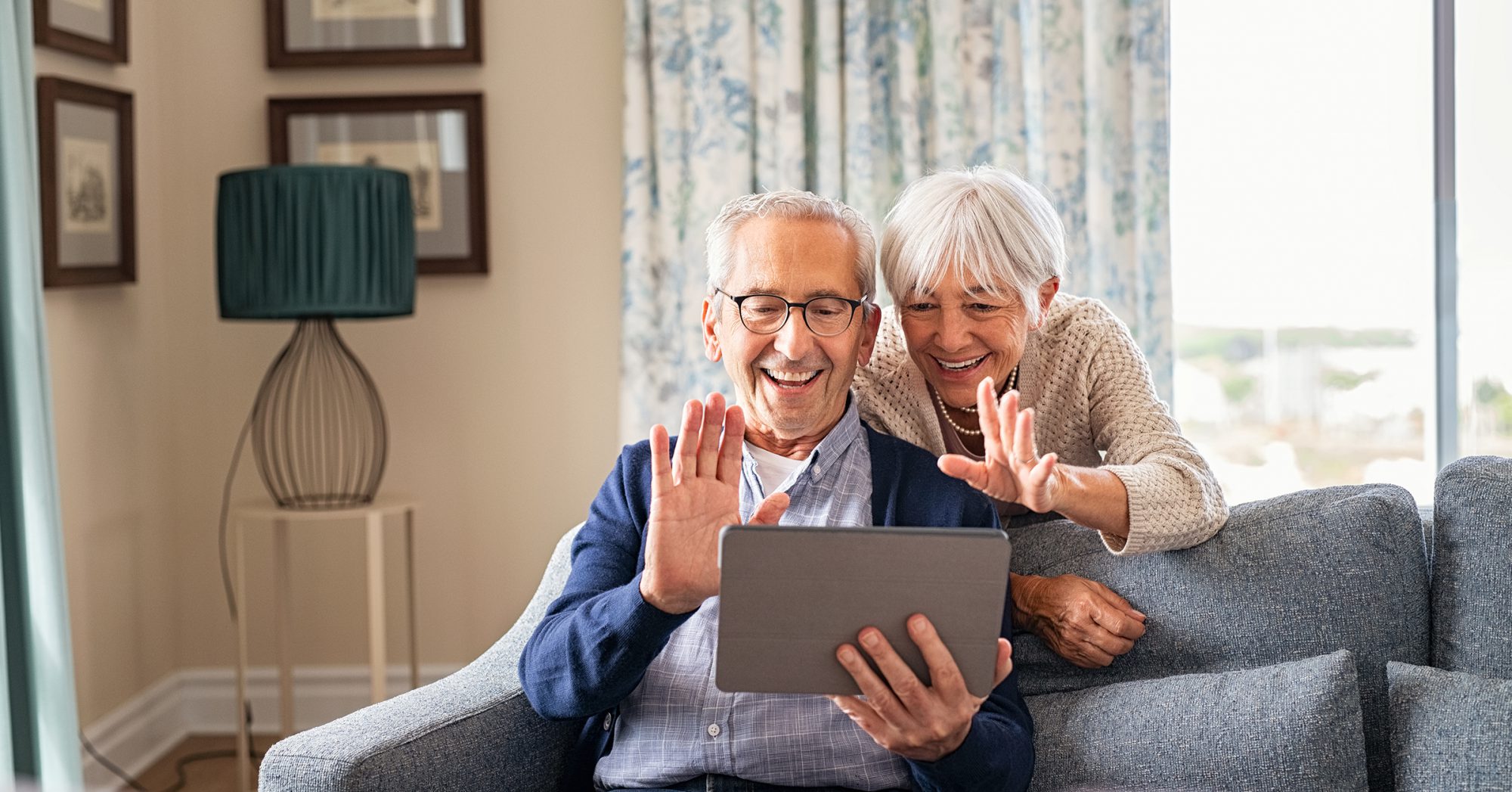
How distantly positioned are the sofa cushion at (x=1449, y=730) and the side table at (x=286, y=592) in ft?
6.94

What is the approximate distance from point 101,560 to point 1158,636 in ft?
8.06

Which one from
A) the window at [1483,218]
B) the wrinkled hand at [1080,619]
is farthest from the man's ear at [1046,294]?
the window at [1483,218]

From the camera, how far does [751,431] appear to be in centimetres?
170

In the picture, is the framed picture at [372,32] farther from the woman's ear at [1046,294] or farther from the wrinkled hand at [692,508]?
the wrinkled hand at [692,508]

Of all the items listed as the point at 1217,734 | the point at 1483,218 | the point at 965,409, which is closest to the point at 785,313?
the point at 965,409

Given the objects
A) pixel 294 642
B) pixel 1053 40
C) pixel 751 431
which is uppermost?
pixel 1053 40

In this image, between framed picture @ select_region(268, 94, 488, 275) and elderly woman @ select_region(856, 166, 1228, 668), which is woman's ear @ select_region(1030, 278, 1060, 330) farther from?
Result: framed picture @ select_region(268, 94, 488, 275)

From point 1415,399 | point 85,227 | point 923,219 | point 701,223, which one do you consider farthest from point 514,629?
point 1415,399

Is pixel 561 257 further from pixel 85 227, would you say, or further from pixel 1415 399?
pixel 1415 399

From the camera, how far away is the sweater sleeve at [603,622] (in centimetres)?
140

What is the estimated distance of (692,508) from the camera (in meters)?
1.37

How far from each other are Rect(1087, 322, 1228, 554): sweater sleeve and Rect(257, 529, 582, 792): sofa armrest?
0.79 meters

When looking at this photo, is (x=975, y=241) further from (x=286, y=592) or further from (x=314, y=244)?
(x=286, y=592)

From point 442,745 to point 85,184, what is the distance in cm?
195
